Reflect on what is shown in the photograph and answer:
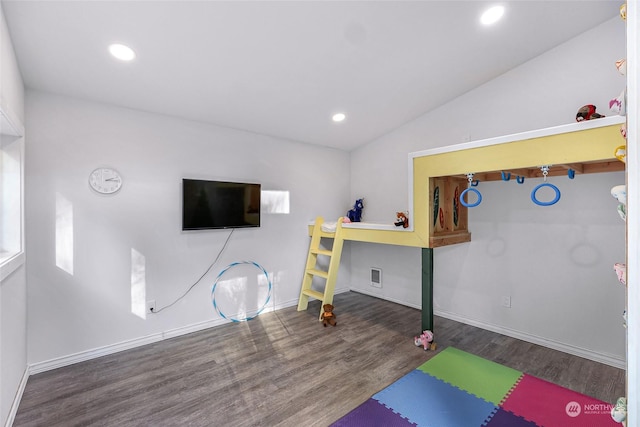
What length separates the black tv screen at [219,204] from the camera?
10.3 feet

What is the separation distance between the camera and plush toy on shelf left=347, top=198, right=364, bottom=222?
438 cm

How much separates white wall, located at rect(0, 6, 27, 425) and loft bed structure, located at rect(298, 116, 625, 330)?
265 cm

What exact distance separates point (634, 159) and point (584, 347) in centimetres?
286

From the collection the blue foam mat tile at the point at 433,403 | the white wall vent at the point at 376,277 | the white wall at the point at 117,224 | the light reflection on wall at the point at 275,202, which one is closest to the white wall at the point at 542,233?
the white wall vent at the point at 376,277

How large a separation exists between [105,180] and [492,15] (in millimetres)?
3507

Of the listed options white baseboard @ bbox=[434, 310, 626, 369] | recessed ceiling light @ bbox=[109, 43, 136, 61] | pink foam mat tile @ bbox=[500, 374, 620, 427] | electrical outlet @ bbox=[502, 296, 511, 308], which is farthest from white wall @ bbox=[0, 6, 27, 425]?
electrical outlet @ bbox=[502, 296, 511, 308]

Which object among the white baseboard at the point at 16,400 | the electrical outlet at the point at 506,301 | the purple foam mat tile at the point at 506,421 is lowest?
the purple foam mat tile at the point at 506,421

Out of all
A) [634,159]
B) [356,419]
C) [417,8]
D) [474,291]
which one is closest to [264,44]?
[417,8]

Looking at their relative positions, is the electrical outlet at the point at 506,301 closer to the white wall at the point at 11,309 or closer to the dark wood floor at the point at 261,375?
the dark wood floor at the point at 261,375

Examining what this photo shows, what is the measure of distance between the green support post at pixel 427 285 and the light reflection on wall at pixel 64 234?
3190mm

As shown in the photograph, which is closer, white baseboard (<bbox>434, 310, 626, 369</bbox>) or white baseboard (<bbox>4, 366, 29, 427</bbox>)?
white baseboard (<bbox>4, 366, 29, 427</bbox>)

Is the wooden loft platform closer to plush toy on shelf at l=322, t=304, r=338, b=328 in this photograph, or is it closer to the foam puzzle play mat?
plush toy on shelf at l=322, t=304, r=338, b=328

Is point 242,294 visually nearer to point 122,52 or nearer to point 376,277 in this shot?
point 376,277

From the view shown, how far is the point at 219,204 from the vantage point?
10.9 ft
